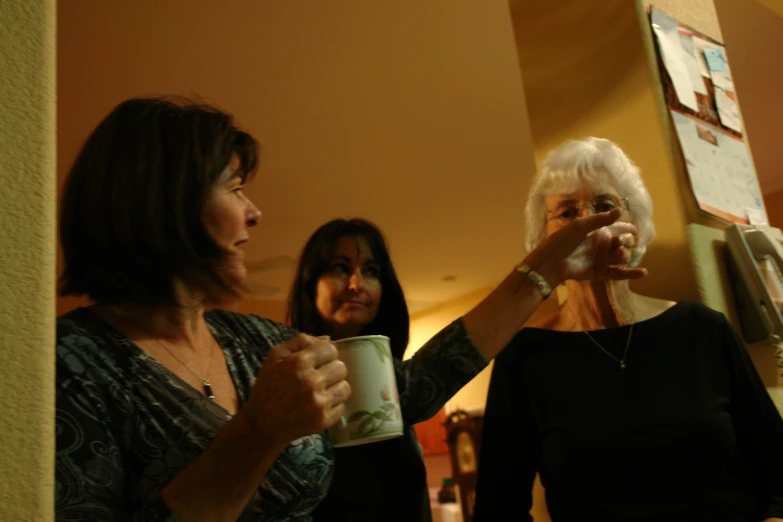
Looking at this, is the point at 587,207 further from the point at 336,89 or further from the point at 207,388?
the point at 336,89

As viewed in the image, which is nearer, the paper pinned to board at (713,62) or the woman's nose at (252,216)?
the woman's nose at (252,216)

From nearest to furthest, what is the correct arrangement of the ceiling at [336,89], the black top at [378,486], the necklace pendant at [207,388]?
the necklace pendant at [207,388] → the black top at [378,486] → the ceiling at [336,89]

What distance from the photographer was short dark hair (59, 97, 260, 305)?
72 cm

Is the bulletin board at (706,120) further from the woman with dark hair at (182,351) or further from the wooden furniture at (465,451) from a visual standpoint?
the wooden furniture at (465,451)

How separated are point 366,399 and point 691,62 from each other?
117 centimetres

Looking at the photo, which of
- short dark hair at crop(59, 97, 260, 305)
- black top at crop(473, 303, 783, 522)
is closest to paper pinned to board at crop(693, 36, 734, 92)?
black top at crop(473, 303, 783, 522)

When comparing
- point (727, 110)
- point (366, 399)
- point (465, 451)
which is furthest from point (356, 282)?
point (465, 451)

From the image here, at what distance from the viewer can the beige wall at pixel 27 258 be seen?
1.06 ft

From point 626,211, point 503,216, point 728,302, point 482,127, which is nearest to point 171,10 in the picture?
point 482,127

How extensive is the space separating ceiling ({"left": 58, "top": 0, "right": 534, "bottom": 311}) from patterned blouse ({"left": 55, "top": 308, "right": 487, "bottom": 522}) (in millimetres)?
1902

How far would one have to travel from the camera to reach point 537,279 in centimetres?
94

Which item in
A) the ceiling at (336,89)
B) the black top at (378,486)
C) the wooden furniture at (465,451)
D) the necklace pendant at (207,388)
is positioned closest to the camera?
the necklace pendant at (207,388)

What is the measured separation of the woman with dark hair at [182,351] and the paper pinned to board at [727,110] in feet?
2.37

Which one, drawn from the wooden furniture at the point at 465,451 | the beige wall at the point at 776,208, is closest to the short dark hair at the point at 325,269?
the wooden furniture at the point at 465,451
